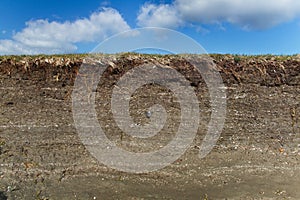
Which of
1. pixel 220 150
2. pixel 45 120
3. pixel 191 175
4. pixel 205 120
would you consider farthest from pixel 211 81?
pixel 45 120

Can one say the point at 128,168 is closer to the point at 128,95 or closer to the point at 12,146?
the point at 128,95

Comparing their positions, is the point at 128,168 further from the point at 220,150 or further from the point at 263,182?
the point at 263,182

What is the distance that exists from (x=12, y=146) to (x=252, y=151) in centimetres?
468

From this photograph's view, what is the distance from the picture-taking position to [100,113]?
778 cm

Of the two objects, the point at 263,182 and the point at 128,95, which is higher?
the point at 128,95

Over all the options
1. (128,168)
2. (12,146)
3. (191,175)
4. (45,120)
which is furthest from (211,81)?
(12,146)

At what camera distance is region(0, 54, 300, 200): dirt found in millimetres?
7477

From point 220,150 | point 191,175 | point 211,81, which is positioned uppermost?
point 211,81

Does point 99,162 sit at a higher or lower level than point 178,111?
lower

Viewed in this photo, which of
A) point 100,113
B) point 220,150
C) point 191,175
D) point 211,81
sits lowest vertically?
point 191,175

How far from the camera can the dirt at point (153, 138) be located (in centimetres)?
748

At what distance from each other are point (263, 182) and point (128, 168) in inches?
103

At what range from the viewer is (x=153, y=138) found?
7.76m

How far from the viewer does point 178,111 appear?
780 centimetres
